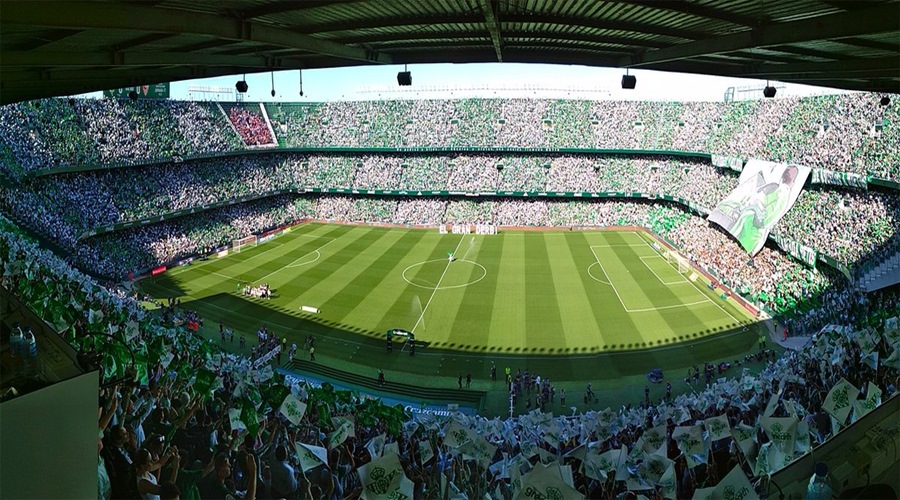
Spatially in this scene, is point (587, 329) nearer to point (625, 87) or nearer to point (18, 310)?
→ point (625, 87)

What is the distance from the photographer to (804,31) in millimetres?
8828

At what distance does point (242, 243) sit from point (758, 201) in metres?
37.9

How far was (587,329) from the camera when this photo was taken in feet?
97.3

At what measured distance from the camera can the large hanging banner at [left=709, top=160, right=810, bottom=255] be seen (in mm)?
35438

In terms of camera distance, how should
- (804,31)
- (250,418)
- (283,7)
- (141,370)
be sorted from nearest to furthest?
1. (804,31)
2. (283,7)
3. (250,418)
4. (141,370)

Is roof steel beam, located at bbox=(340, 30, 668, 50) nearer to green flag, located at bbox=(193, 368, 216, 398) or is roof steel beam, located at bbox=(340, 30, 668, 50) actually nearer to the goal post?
green flag, located at bbox=(193, 368, 216, 398)

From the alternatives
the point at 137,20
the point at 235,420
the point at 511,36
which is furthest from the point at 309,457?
the point at 511,36

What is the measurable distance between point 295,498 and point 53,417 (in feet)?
11.4

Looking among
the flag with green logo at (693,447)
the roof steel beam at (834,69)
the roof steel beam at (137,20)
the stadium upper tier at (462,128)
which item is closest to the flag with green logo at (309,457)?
the flag with green logo at (693,447)

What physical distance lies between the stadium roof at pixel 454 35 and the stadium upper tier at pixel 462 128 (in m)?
21.8

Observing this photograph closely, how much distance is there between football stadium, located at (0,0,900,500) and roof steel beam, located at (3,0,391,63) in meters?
0.04

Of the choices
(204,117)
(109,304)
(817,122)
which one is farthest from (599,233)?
(109,304)

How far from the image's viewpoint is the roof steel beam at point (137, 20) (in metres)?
6.98

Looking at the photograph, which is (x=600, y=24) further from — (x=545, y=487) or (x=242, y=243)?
(x=242, y=243)
